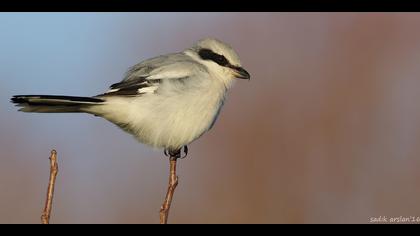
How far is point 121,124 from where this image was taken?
7.57 feet

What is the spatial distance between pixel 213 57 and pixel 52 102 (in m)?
0.74

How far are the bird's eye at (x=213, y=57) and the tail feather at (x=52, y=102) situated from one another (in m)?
0.52

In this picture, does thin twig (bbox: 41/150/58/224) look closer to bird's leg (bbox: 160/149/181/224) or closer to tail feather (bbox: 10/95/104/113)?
bird's leg (bbox: 160/149/181/224)

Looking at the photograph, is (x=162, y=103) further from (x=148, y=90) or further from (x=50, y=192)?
(x=50, y=192)

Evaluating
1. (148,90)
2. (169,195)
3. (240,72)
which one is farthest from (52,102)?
(240,72)

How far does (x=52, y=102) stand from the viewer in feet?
6.62

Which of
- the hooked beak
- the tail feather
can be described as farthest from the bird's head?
the tail feather

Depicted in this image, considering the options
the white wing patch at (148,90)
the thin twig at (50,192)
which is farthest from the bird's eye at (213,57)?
the thin twig at (50,192)

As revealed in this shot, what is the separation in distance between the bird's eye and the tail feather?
1.69 feet

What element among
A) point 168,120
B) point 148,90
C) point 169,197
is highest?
point 148,90
